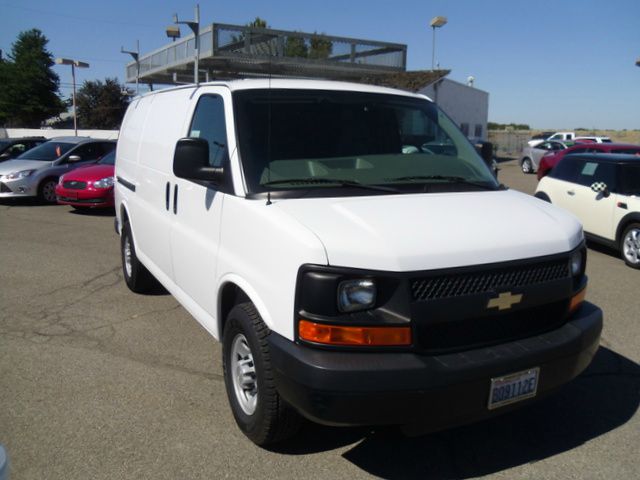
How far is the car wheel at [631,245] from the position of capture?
8.28 meters

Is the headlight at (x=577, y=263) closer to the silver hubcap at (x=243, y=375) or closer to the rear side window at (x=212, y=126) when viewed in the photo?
the silver hubcap at (x=243, y=375)

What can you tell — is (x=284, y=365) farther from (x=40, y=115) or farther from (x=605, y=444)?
(x=40, y=115)

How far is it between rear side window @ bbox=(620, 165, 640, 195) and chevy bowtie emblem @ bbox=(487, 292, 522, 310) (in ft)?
22.8

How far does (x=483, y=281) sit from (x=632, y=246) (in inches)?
264

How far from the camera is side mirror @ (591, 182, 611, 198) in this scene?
8984 millimetres

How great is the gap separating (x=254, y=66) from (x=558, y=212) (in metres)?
6.21

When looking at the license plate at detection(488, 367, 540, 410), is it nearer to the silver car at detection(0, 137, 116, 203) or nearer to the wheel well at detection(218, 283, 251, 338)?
the wheel well at detection(218, 283, 251, 338)

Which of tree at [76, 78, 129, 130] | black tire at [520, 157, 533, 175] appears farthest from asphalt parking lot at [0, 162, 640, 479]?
tree at [76, 78, 129, 130]

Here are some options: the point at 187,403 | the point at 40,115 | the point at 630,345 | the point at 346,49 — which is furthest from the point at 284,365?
the point at 40,115

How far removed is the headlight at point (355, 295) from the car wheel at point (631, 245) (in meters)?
7.01

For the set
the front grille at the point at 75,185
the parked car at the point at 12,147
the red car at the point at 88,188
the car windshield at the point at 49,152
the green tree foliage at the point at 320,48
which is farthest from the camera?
the parked car at the point at 12,147

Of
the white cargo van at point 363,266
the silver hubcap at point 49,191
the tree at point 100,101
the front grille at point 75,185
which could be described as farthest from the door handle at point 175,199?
the tree at point 100,101

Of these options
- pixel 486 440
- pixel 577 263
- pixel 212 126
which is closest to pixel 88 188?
pixel 212 126

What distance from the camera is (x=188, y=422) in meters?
3.61
